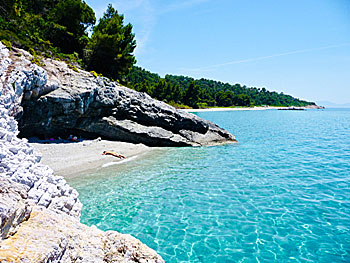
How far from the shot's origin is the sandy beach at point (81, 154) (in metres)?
15.5

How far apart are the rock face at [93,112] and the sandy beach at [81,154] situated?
180 cm

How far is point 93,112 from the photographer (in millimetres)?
22109

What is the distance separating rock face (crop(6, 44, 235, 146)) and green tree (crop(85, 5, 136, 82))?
9011mm

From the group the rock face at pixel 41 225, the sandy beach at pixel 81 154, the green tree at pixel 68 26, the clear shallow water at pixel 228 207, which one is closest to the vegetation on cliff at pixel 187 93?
the green tree at pixel 68 26

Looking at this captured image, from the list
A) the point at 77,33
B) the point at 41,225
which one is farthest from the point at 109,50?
the point at 41,225

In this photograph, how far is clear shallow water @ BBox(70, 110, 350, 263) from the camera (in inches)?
307

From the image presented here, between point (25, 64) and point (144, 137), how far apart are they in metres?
12.2

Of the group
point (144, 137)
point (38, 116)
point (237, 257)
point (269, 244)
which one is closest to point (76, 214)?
point (237, 257)

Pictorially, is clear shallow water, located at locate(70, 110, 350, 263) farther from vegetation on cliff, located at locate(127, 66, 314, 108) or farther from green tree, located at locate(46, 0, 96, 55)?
vegetation on cliff, located at locate(127, 66, 314, 108)

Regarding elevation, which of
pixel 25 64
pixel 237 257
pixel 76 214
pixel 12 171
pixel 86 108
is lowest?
pixel 237 257

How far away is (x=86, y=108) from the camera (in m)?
21.0

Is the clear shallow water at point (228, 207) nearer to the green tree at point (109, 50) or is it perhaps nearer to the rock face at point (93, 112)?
the rock face at point (93, 112)

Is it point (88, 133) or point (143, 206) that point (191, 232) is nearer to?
point (143, 206)

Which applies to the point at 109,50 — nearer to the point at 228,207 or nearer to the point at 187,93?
the point at 228,207
